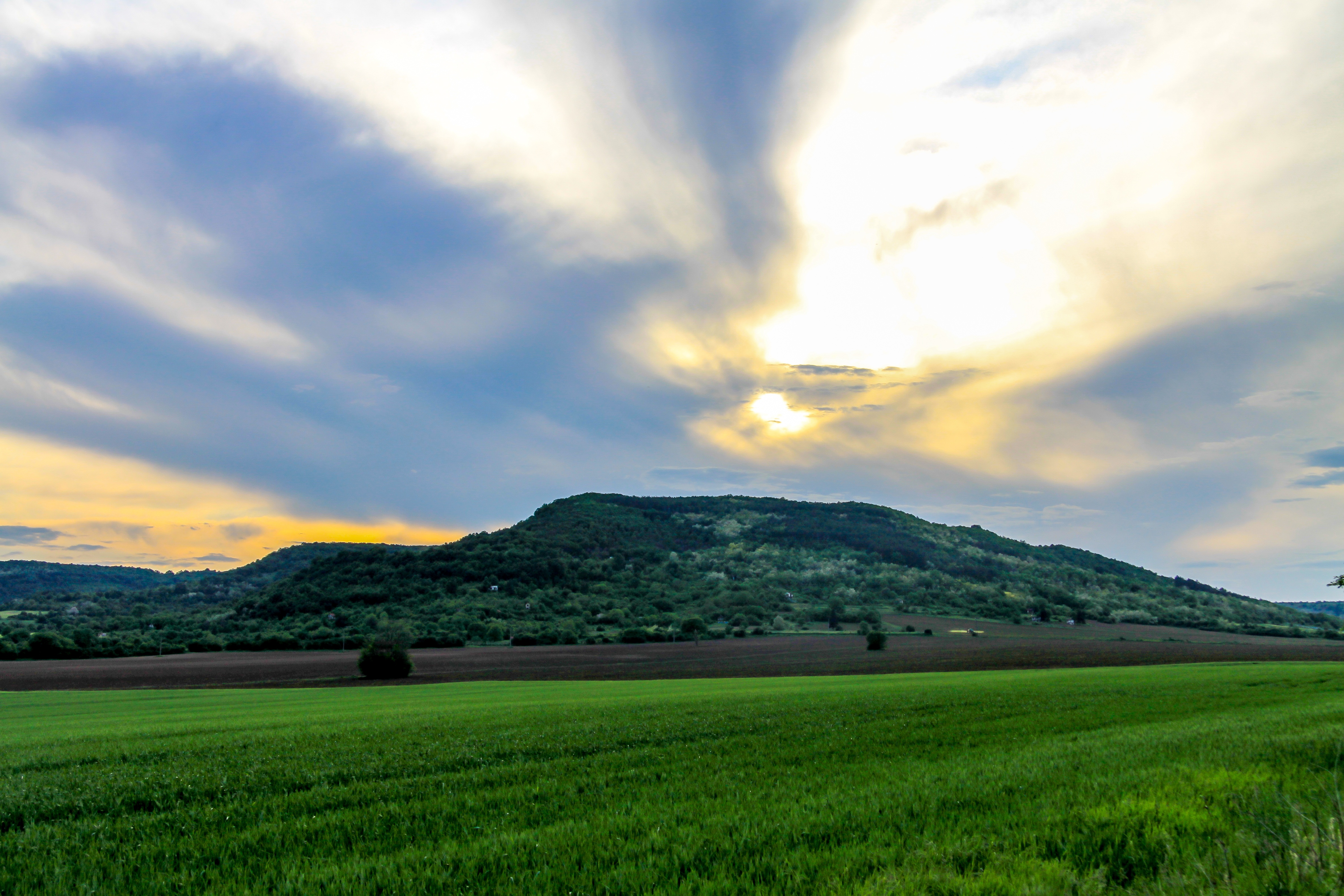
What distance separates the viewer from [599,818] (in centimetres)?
773

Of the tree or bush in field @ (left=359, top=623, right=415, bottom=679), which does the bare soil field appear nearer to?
bush in field @ (left=359, top=623, right=415, bottom=679)

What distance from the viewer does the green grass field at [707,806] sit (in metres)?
5.46

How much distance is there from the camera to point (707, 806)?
817 cm

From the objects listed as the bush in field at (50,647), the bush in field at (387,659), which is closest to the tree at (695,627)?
the bush in field at (387,659)

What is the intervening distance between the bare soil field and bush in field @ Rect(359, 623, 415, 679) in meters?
1.63

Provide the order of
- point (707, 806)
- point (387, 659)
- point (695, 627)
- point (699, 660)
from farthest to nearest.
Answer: point (695, 627) < point (699, 660) < point (387, 659) < point (707, 806)

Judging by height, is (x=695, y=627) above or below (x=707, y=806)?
below

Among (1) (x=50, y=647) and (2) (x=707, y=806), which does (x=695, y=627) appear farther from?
(2) (x=707, y=806)

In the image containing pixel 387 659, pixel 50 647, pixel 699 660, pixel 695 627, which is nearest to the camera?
pixel 387 659

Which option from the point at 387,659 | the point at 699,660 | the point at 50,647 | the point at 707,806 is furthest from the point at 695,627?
the point at 707,806

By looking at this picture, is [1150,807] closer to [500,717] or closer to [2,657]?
[500,717]

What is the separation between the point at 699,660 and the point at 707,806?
8558 cm

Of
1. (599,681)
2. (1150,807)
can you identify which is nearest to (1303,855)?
(1150,807)

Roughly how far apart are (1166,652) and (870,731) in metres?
99.4
